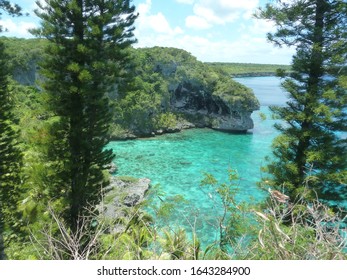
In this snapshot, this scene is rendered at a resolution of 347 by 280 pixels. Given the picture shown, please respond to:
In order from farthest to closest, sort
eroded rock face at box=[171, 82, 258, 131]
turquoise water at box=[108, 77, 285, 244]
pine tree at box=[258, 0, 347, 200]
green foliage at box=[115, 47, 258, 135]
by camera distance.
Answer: eroded rock face at box=[171, 82, 258, 131], green foliage at box=[115, 47, 258, 135], turquoise water at box=[108, 77, 285, 244], pine tree at box=[258, 0, 347, 200]

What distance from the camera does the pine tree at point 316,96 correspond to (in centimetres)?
1012

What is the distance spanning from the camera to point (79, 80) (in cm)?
1120

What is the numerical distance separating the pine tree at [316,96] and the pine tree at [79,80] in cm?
571

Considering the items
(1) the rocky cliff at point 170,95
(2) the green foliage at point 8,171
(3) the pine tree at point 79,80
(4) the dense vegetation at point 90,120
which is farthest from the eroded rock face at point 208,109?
(2) the green foliage at point 8,171

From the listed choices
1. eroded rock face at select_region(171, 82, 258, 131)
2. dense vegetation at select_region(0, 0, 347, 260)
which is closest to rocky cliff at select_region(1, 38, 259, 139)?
eroded rock face at select_region(171, 82, 258, 131)

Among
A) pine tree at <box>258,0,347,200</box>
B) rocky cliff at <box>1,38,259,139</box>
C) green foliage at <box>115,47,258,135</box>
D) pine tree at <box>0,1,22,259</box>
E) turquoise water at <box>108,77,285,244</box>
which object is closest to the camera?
pine tree at <box>258,0,347,200</box>

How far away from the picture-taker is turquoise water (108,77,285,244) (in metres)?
25.7

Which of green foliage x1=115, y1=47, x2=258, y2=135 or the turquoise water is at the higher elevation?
green foliage x1=115, y1=47, x2=258, y2=135

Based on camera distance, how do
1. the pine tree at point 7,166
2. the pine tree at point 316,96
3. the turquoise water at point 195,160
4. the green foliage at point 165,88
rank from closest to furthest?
the pine tree at point 316,96 → the pine tree at point 7,166 → the turquoise water at point 195,160 → the green foliage at point 165,88

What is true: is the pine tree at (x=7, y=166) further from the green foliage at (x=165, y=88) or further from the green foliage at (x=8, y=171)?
the green foliage at (x=165, y=88)

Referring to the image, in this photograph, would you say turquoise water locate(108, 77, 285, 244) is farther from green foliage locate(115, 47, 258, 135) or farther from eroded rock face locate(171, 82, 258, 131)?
green foliage locate(115, 47, 258, 135)

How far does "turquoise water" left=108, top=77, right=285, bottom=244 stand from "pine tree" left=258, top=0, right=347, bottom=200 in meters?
8.20

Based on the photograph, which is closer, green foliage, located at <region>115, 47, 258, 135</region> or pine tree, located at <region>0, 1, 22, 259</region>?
pine tree, located at <region>0, 1, 22, 259</region>

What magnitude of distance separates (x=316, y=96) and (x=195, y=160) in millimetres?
26057
